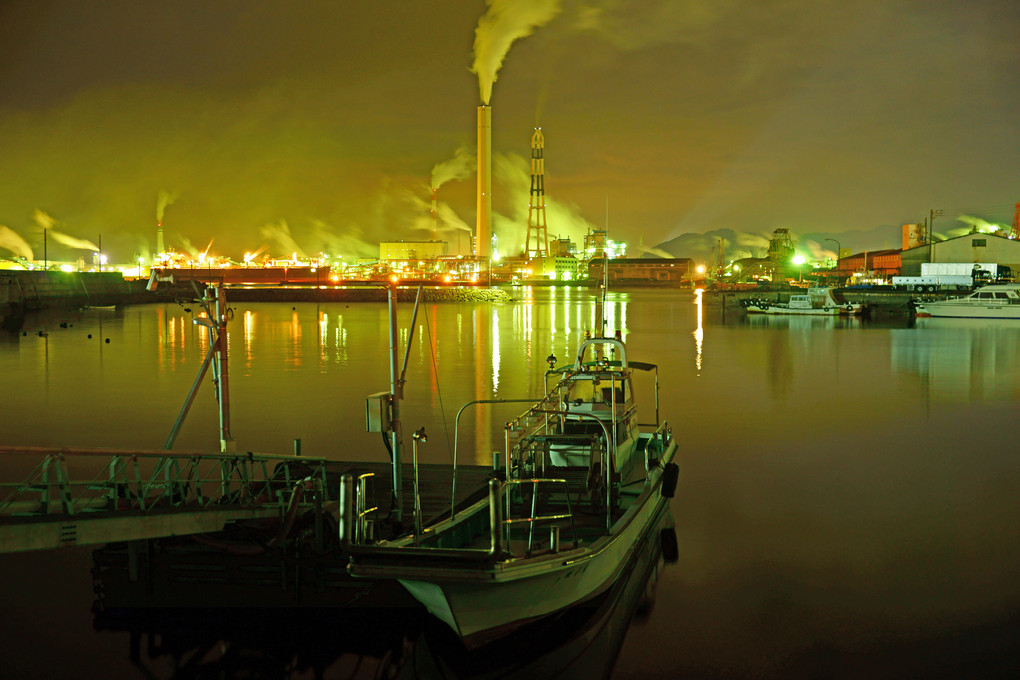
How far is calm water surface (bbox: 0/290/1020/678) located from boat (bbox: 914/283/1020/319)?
19.9 m

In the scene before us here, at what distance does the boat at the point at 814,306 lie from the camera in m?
67.8

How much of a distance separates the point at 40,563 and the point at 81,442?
8586 millimetres

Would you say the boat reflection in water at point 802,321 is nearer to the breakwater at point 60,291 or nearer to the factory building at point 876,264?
the breakwater at point 60,291

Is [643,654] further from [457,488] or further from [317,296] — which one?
[317,296]

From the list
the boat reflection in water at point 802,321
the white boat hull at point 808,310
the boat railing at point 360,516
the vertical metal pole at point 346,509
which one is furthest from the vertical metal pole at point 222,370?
the white boat hull at point 808,310

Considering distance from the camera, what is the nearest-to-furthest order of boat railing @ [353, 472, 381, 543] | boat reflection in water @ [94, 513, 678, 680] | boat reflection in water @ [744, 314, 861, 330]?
boat railing @ [353, 472, 381, 543]
boat reflection in water @ [94, 513, 678, 680]
boat reflection in water @ [744, 314, 861, 330]

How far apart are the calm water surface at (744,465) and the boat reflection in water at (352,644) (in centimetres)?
9

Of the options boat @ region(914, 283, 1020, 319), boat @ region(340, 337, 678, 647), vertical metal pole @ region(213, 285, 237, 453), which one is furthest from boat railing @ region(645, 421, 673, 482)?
boat @ region(914, 283, 1020, 319)

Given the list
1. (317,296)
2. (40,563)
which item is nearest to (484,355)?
(40,563)

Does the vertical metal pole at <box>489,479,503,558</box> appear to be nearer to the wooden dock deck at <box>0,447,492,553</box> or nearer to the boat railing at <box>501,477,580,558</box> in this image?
the boat railing at <box>501,477,580,558</box>

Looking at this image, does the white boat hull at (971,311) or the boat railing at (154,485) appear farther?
the white boat hull at (971,311)

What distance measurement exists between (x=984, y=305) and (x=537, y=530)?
203 feet

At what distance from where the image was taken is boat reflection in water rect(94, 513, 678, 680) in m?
7.87

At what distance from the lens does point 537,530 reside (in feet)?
28.8
